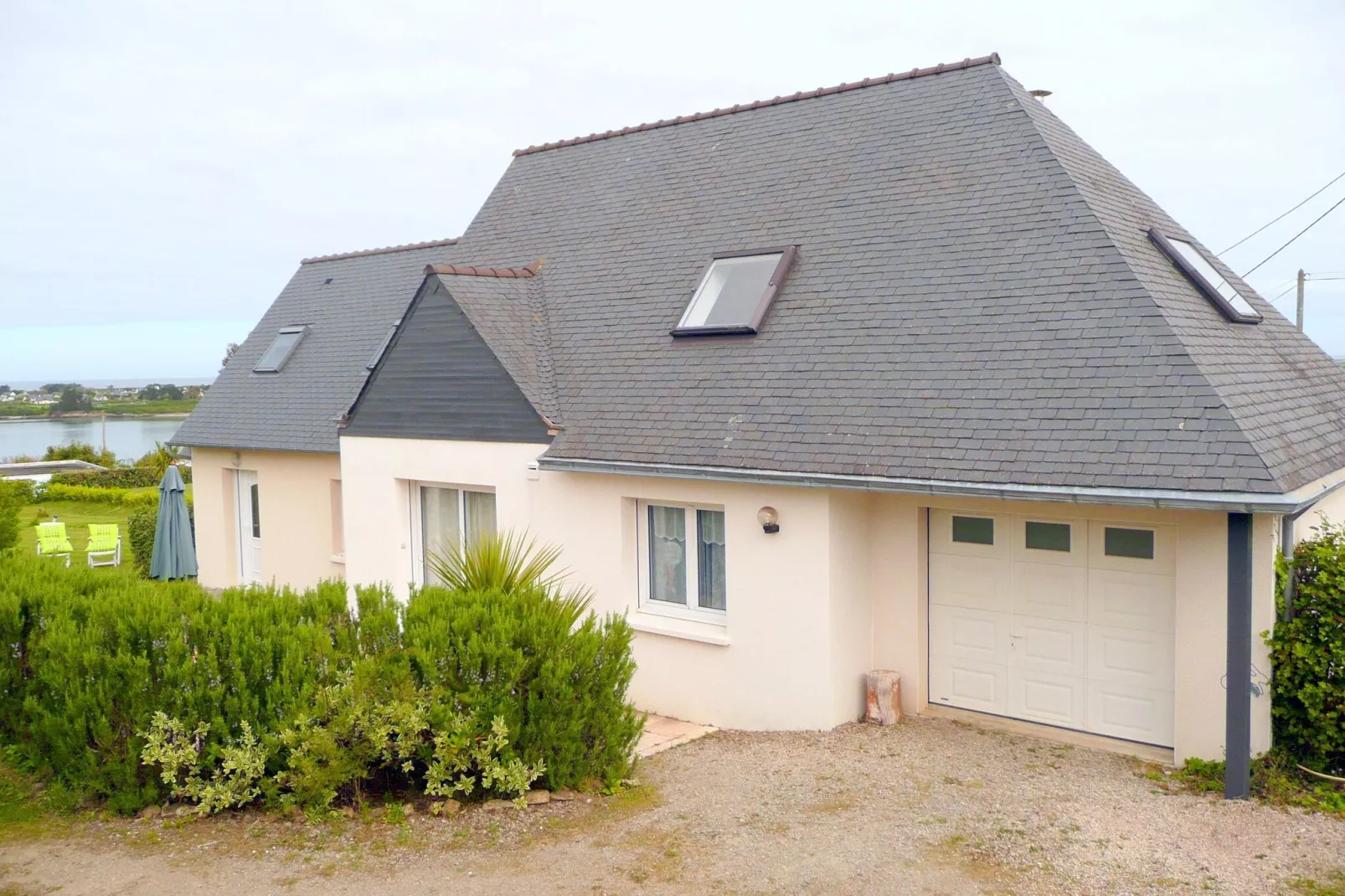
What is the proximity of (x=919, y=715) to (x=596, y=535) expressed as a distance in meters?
3.98

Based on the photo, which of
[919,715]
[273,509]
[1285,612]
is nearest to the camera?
[1285,612]

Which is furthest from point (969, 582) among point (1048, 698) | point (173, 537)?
point (173, 537)

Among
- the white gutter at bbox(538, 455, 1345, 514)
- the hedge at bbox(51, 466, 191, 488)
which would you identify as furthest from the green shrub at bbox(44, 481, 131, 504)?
the white gutter at bbox(538, 455, 1345, 514)

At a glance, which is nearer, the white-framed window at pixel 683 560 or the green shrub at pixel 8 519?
the white-framed window at pixel 683 560

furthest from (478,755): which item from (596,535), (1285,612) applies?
(1285,612)

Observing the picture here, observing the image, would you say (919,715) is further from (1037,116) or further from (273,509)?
(273,509)

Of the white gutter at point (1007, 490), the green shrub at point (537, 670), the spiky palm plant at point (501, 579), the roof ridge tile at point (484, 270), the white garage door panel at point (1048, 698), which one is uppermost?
the roof ridge tile at point (484, 270)

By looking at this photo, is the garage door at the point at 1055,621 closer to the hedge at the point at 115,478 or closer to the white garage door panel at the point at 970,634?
the white garage door panel at the point at 970,634

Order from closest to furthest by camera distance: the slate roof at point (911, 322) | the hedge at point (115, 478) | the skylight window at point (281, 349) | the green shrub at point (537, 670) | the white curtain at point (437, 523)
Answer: the green shrub at point (537, 670) → the slate roof at point (911, 322) → the white curtain at point (437, 523) → the skylight window at point (281, 349) → the hedge at point (115, 478)

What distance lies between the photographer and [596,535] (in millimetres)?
11992

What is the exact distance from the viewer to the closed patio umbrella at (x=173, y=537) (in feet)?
61.4

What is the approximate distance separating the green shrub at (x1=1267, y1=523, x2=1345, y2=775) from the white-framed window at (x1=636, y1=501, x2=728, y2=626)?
5.04 meters

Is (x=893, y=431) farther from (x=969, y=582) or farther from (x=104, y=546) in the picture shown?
(x=104, y=546)

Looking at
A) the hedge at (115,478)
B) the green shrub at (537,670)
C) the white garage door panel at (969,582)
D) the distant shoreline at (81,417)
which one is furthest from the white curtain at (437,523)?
the distant shoreline at (81,417)
